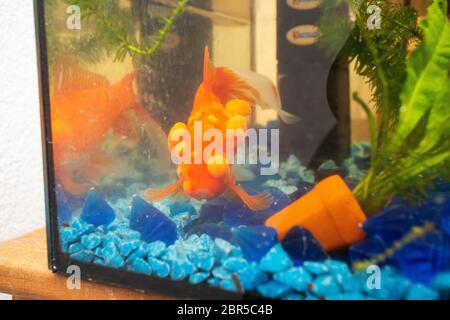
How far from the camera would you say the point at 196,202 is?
505 millimetres

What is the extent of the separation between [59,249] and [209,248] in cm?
22

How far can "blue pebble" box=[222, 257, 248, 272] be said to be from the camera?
0.44m

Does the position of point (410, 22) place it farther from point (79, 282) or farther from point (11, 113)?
point (11, 113)

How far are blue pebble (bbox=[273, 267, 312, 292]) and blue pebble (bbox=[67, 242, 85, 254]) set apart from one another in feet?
0.85

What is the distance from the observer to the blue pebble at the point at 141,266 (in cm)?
50

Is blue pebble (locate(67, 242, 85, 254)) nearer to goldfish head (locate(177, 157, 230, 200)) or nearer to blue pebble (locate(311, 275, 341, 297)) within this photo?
goldfish head (locate(177, 157, 230, 200))

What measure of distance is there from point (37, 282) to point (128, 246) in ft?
0.52

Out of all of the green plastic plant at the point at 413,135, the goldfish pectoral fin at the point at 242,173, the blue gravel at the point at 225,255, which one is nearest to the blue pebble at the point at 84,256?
the blue gravel at the point at 225,255

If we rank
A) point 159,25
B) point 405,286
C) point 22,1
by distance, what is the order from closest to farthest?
point 405,286, point 159,25, point 22,1

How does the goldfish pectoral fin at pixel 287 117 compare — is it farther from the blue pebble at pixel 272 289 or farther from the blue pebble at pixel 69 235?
the blue pebble at pixel 69 235

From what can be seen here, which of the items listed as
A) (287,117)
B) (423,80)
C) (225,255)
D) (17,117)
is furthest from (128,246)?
(17,117)

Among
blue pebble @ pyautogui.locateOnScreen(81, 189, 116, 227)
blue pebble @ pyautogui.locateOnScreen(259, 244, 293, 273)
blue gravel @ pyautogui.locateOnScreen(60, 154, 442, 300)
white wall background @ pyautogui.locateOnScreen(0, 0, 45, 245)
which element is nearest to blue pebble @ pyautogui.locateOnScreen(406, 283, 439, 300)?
blue gravel @ pyautogui.locateOnScreen(60, 154, 442, 300)
